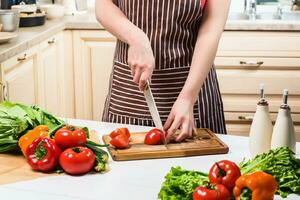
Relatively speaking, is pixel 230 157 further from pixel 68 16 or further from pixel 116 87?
pixel 68 16

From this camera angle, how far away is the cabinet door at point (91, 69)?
12.4ft

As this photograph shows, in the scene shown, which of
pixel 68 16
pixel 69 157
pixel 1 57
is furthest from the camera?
pixel 68 16

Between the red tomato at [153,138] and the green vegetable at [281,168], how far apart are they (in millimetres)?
370

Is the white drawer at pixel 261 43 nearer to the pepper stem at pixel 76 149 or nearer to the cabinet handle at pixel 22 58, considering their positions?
the cabinet handle at pixel 22 58

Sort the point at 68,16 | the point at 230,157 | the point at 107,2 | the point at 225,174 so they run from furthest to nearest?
1. the point at 68,16
2. the point at 107,2
3. the point at 230,157
4. the point at 225,174

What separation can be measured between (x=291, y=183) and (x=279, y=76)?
234 centimetres

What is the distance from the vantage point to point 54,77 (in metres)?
3.71

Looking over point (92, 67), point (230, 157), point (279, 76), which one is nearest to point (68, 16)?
point (92, 67)

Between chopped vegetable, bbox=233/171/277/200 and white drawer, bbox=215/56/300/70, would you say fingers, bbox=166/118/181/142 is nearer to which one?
chopped vegetable, bbox=233/171/277/200

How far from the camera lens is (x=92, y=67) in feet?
12.6

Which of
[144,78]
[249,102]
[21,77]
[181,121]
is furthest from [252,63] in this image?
[144,78]

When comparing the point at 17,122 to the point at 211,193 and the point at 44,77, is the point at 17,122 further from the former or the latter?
the point at 44,77

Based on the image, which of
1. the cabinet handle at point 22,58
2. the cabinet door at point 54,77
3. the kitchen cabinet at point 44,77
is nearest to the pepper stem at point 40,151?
the kitchen cabinet at point 44,77

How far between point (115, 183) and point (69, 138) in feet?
0.65
